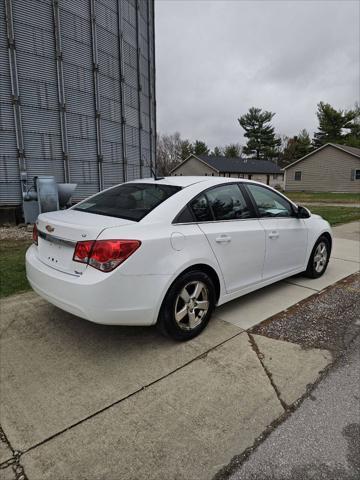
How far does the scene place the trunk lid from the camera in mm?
2607

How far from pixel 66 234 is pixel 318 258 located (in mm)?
3722

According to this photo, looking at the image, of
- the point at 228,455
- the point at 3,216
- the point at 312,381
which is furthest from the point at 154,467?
the point at 3,216

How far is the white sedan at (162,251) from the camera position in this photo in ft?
8.27

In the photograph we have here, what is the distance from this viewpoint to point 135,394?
235 centimetres

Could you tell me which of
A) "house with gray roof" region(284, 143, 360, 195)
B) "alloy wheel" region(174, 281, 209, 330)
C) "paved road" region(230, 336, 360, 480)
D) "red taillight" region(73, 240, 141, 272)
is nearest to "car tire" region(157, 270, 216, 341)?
"alloy wheel" region(174, 281, 209, 330)

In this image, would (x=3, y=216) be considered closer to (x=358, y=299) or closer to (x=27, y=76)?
(x=27, y=76)

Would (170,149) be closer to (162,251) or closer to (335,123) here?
(335,123)

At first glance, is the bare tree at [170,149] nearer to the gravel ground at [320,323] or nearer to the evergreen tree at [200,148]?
the evergreen tree at [200,148]

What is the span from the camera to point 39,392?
2355 millimetres

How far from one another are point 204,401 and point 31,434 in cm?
113

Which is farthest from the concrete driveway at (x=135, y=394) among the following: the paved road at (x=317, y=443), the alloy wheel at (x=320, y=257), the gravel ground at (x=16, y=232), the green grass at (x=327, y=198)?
the green grass at (x=327, y=198)

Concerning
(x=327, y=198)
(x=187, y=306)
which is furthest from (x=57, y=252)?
(x=327, y=198)

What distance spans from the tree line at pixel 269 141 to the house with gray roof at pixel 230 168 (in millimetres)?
5291

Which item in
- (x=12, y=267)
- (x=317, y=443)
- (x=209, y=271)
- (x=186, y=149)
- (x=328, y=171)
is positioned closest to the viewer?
(x=317, y=443)
